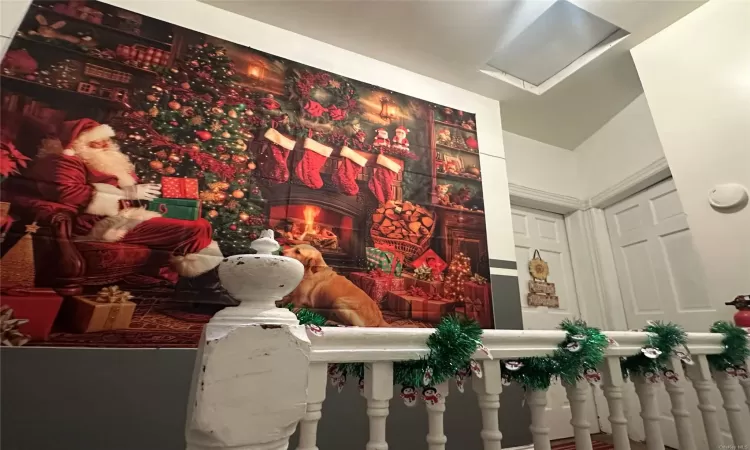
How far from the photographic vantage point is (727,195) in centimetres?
167

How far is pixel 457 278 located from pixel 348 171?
0.81m

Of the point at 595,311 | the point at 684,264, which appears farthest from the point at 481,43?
the point at 595,311

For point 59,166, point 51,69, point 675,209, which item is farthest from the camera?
point 675,209

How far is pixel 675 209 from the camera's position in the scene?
224 centimetres

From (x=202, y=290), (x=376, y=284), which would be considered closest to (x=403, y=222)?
(x=376, y=284)

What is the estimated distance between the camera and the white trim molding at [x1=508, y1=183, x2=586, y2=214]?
263cm

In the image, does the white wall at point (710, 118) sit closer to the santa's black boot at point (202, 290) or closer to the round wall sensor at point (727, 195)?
the round wall sensor at point (727, 195)

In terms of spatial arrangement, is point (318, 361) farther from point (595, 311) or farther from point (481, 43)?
point (595, 311)

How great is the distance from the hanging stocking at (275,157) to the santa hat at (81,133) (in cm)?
59

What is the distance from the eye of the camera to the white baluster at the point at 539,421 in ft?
2.39

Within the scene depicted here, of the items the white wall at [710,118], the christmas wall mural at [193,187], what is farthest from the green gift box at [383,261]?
the white wall at [710,118]

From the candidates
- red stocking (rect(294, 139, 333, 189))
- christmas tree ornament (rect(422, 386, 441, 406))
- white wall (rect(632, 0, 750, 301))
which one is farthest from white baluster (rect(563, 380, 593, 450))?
white wall (rect(632, 0, 750, 301))

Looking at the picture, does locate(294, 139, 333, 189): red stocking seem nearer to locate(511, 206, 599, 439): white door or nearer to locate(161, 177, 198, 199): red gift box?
locate(161, 177, 198, 199): red gift box

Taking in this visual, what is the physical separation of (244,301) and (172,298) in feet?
3.37
